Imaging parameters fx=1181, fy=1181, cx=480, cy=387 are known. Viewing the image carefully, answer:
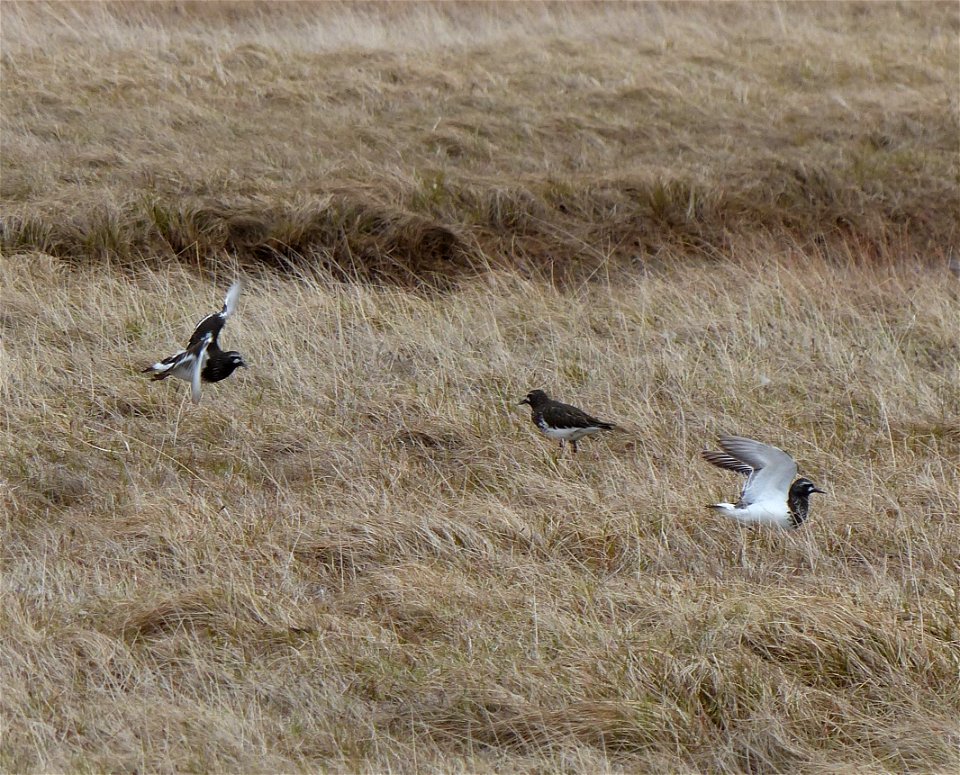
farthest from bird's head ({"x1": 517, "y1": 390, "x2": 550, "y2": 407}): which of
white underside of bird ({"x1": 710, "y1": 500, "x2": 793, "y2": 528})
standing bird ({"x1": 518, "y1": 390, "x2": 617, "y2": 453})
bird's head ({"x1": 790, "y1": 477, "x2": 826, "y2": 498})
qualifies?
bird's head ({"x1": 790, "y1": 477, "x2": 826, "y2": 498})

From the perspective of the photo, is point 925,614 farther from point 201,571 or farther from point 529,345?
point 529,345

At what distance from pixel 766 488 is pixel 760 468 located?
97mm

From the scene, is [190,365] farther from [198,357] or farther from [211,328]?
[211,328]

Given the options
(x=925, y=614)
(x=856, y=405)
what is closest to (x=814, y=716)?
(x=925, y=614)

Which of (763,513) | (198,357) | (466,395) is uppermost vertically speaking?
(198,357)

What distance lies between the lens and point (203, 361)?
651 centimetres

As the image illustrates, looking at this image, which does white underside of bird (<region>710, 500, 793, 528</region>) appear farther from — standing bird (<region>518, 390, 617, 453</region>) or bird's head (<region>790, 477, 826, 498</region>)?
standing bird (<region>518, 390, 617, 453</region>)

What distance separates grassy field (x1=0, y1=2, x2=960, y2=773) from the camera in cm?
417

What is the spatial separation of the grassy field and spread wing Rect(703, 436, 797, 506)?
7.4 inches

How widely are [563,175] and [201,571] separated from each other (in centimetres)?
690

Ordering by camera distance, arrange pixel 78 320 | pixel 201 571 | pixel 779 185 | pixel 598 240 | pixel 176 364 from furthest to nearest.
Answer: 1. pixel 779 185
2. pixel 598 240
3. pixel 78 320
4. pixel 176 364
5. pixel 201 571

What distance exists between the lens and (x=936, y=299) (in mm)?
8953

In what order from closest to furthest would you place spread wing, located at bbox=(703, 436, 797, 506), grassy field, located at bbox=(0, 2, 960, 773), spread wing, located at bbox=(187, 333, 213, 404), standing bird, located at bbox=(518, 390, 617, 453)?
grassy field, located at bbox=(0, 2, 960, 773) < spread wing, located at bbox=(703, 436, 797, 506) < standing bird, located at bbox=(518, 390, 617, 453) < spread wing, located at bbox=(187, 333, 213, 404)

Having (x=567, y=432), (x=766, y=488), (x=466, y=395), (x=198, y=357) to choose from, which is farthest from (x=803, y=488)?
(x=198, y=357)
